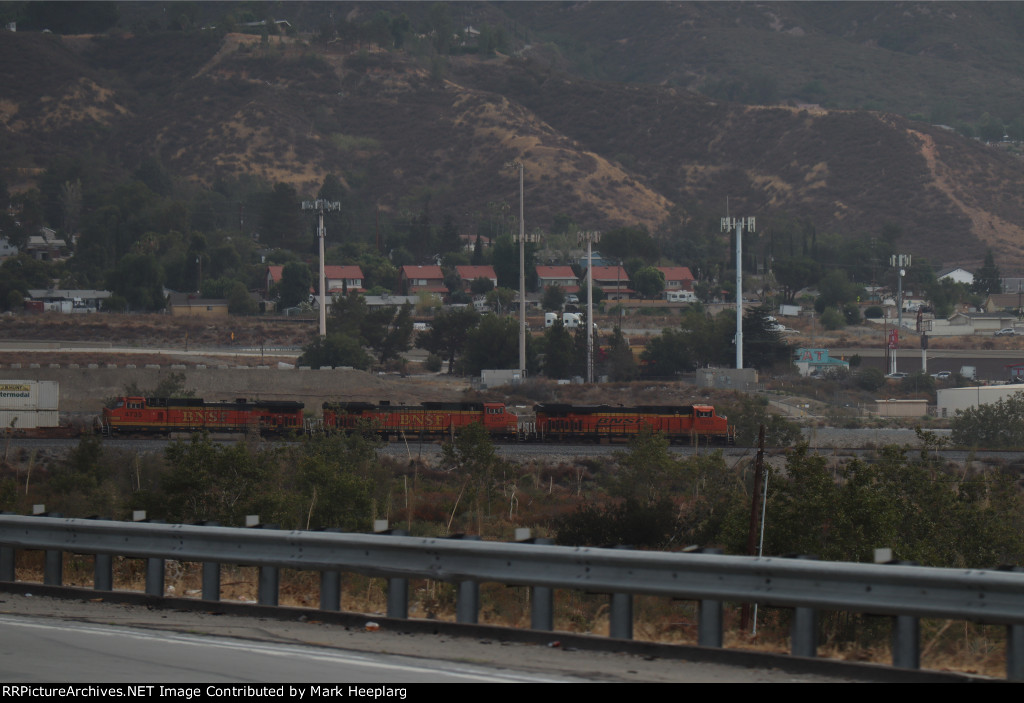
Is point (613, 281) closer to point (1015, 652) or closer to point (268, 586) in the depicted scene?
point (268, 586)

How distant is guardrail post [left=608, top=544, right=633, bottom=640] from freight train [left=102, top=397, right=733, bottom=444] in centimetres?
4996

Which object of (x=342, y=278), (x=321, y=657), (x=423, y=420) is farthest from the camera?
(x=342, y=278)

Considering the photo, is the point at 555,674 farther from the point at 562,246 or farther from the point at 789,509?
the point at 562,246

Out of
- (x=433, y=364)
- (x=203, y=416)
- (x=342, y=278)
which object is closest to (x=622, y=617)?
(x=203, y=416)

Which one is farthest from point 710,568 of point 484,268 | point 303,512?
point 484,268

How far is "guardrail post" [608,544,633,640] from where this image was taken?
9.48 metres

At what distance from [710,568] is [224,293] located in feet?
470

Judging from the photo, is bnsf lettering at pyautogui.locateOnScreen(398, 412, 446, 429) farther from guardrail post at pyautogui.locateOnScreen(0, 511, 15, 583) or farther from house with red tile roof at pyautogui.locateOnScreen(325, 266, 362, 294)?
house with red tile roof at pyautogui.locateOnScreen(325, 266, 362, 294)

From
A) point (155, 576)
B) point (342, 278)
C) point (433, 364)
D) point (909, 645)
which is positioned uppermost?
point (342, 278)

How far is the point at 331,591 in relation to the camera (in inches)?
425

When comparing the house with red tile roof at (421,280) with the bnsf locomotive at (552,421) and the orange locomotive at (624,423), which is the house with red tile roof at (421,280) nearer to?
the bnsf locomotive at (552,421)

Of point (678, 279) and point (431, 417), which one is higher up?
point (678, 279)

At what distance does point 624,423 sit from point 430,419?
10.3 m

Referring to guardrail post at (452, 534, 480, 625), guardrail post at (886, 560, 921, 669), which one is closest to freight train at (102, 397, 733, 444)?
guardrail post at (452, 534, 480, 625)
